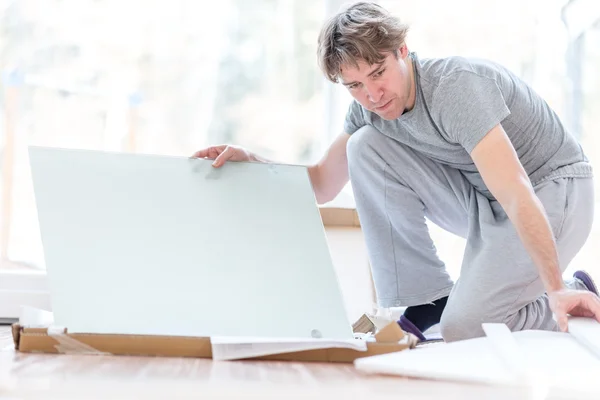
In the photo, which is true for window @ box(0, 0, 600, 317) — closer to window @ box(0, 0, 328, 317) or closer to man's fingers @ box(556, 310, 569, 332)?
window @ box(0, 0, 328, 317)

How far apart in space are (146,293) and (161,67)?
1.12m

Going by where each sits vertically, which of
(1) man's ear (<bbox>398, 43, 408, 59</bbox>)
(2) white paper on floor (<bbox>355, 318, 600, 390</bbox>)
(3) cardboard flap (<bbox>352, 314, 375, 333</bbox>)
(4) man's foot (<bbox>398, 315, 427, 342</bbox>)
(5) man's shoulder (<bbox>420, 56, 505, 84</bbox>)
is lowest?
(4) man's foot (<bbox>398, 315, 427, 342</bbox>)

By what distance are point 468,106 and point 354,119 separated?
0.41 meters

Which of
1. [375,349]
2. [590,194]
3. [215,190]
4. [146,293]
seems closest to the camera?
[375,349]

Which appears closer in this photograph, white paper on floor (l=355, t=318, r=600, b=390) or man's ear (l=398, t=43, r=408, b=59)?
white paper on floor (l=355, t=318, r=600, b=390)

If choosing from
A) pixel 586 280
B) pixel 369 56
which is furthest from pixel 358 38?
pixel 586 280

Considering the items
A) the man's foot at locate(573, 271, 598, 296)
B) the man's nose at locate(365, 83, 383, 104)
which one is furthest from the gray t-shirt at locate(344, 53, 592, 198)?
the man's foot at locate(573, 271, 598, 296)

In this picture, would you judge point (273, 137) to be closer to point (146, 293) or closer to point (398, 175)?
point (398, 175)

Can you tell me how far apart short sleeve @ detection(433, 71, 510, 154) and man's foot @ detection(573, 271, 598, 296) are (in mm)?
482

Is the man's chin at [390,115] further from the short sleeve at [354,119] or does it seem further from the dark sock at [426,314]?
the dark sock at [426,314]

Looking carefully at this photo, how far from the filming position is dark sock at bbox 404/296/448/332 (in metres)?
1.76

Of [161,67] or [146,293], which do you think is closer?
[146,293]

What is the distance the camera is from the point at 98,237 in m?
1.33

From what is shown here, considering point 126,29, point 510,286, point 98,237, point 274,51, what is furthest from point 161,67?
point 510,286
